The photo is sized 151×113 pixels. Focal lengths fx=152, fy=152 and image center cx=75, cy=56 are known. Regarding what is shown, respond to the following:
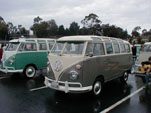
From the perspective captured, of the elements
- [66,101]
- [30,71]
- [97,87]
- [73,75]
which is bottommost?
[66,101]

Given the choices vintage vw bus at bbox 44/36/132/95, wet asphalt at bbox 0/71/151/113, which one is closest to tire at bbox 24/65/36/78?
wet asphalt at bbox 0/71/151/113

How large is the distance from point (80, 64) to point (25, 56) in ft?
14.8

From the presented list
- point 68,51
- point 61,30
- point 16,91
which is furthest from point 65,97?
point 61,30

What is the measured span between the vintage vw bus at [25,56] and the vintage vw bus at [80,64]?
3.04 m

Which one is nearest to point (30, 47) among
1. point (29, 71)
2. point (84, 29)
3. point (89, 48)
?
point (29, 71)

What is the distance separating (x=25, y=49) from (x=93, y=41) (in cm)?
→ 450

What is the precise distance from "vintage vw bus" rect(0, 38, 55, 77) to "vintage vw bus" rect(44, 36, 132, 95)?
3.04m

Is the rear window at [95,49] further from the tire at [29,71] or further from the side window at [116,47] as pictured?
the tire at [29,71]

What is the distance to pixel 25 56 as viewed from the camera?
8.45 metres

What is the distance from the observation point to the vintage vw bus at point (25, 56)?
8189 mm

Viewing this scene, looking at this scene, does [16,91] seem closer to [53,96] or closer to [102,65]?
[53,96]

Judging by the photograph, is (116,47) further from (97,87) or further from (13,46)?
(13,46)

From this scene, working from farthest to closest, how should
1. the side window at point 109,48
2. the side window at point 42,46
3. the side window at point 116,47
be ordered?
the side window at point 42,46, the side window at point 116,47, the side window at point 109,48

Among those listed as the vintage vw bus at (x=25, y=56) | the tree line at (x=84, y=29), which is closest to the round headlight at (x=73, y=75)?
the vintage vw bus at (x=25, y=56)
